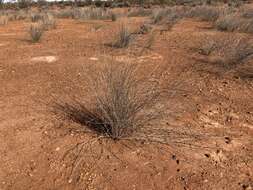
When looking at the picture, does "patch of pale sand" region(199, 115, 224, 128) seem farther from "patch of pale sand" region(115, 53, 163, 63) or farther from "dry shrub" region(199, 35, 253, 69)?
"patch of pale sand" region(115, 53, 163, 63)

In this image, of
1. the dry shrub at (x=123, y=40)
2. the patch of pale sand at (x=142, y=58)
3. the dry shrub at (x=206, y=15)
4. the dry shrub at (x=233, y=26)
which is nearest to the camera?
the patch of pale sand at (x=142, y=58)

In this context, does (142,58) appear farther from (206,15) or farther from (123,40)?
(206,15)

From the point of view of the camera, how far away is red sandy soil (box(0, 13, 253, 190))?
3555 millimetres

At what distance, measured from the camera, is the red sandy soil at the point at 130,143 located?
355cm

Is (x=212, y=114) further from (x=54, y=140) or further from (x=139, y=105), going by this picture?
(x=54, y=140)

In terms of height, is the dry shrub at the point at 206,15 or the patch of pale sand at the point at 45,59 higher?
the patch of pale sand at the point at 45,59

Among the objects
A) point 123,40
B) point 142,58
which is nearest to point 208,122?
point 142,58

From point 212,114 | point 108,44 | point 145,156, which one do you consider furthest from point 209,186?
point 108,44

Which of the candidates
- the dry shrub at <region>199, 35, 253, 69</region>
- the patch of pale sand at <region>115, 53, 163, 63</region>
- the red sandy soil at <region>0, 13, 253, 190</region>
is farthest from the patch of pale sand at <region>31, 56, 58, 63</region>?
the dry shrub at <region>199, 35, 253, 69</region>

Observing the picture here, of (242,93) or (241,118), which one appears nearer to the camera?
(241,118)

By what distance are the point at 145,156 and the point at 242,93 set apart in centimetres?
279

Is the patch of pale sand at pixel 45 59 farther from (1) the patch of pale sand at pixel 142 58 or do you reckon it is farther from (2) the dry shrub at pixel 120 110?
(2) the dry shrub at pixel 120 110

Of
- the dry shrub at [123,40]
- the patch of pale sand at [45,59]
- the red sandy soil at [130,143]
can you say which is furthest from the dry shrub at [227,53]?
the patch of pale sand at [45,59]

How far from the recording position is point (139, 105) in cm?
432
